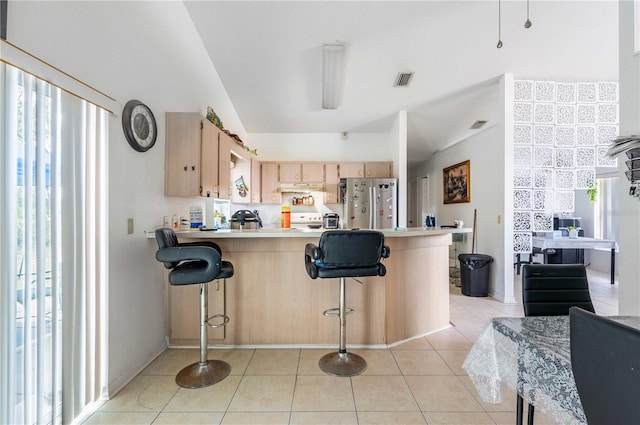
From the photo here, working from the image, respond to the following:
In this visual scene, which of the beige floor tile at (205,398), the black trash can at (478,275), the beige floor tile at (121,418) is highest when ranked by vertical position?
the black trash can at (478,275)

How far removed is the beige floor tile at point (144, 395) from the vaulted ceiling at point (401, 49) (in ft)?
11.4

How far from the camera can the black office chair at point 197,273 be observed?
1.74m

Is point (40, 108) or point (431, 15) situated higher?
point (431, 15)

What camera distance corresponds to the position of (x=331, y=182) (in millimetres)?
5188

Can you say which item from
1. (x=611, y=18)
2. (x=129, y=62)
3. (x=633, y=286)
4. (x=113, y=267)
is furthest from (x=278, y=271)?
(x=611, y=18)

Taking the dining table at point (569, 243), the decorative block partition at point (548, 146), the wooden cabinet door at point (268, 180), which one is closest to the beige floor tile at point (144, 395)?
the wooden cabinet door at point (268, 180)

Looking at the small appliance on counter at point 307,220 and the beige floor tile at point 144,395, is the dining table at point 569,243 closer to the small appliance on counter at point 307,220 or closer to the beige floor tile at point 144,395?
the small appliance on counter at point 307,220

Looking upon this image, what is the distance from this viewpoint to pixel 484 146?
4.35 metres

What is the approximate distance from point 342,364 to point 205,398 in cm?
100

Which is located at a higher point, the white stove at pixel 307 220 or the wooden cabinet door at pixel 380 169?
the wooden cabinet door at pixel 380 169

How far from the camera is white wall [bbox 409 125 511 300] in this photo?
375 centimetres

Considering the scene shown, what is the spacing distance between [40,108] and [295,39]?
257 centimetres

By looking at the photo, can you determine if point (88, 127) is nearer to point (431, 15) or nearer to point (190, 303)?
point (190, 303)

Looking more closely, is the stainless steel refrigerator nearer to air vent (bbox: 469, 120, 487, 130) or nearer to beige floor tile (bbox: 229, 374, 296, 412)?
air vent (bbox: 469, 120, 487, 130)
